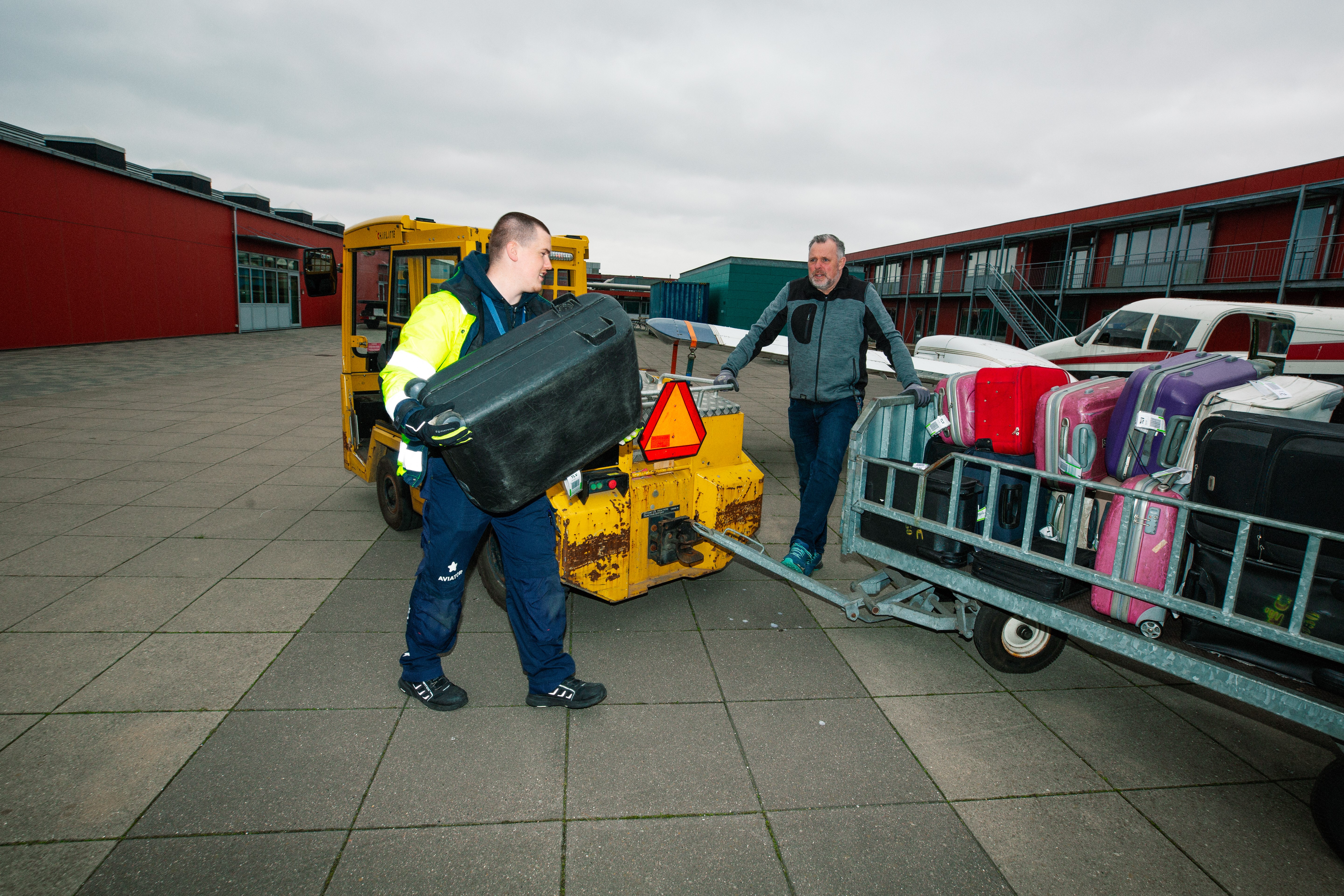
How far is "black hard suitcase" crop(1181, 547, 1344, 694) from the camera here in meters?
2.01

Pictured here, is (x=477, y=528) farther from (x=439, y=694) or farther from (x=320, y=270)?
(x=320, y=270)

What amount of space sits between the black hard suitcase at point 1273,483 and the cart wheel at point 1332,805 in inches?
30.4

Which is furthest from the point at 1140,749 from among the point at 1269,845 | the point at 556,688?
the point at 556,688

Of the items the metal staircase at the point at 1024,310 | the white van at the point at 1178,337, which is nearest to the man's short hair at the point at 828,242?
the white van at the point at 1178,337

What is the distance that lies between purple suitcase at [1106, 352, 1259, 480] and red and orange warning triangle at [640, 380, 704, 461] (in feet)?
6.33

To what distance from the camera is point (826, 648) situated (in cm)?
353

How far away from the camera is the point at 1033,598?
2732 millimetres

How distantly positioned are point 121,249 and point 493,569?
78.8 feet

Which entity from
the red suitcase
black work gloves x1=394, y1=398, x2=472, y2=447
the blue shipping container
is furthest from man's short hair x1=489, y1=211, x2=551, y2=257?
the blue shipping container

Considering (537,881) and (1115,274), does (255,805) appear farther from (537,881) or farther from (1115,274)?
(1115,274)

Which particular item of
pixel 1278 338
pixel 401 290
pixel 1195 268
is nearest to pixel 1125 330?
pixel 1278 338

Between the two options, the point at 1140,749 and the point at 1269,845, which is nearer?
the point at 1269,845

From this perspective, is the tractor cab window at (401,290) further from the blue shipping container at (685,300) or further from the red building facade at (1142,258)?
the blue shipping container at (685,300)

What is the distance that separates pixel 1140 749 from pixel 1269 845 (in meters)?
0.52
